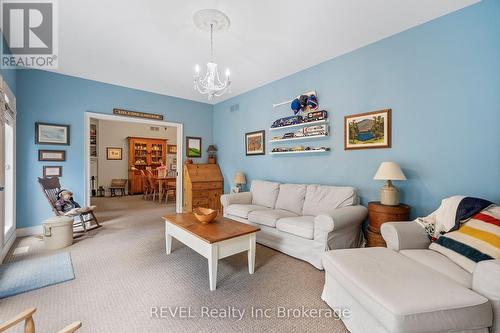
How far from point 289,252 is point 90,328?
2.10 meters

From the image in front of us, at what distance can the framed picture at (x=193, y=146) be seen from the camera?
550cm

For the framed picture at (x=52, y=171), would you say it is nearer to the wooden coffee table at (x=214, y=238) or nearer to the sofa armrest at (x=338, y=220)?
the wooden coffee table at (x=214, y=238)

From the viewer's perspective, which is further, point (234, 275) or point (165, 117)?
point (165, 117)

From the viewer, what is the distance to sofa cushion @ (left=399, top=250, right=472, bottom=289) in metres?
1.46

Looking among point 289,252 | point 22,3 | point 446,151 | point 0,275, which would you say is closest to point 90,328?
point 0,275

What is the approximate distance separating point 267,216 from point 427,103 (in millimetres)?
2347

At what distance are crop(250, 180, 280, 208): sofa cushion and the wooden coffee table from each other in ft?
4.12

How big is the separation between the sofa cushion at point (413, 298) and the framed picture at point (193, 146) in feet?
15.1

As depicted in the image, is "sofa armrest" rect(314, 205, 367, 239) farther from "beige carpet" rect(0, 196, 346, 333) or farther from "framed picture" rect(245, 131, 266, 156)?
"framed picture" rect(245, 131, 266, 156)

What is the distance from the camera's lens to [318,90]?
11.8ft

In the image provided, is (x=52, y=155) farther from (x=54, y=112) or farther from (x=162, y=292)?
(x=162, y=292)

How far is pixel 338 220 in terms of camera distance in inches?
96.7

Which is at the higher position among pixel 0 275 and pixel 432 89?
pixel 432 89

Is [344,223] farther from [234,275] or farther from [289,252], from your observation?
[234,275]
